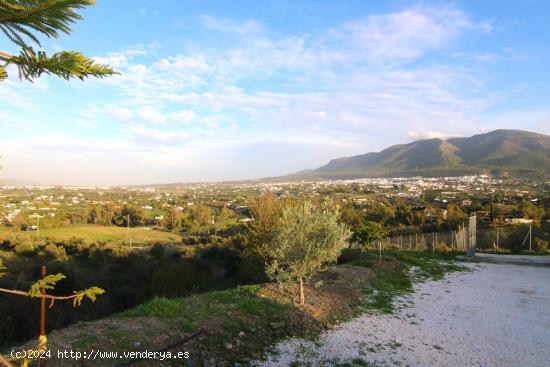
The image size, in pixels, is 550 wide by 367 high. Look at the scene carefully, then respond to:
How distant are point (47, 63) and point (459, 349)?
8846 mm

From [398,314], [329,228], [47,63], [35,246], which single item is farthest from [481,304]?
[35,246]

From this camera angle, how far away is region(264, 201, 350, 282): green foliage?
927 centimetres

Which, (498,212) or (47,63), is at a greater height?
(47,63)

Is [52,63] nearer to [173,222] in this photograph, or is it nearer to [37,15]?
[37,15]

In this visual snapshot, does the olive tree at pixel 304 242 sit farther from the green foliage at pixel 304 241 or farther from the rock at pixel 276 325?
the rock at pixel 276 325

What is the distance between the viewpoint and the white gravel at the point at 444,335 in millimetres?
7023

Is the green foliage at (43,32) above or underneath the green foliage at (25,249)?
above

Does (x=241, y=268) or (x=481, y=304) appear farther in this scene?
(x=241, y=268)

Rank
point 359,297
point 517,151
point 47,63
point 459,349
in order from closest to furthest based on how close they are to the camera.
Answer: point 47,63 < point 459,349 < point 359,297 < point 517,151

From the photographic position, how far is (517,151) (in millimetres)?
149250

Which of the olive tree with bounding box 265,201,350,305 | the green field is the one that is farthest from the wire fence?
the green field

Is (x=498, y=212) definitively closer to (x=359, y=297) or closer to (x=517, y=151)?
(x=359, y=297)

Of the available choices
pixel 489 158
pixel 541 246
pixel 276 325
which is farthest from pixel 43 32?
pixel 489 158

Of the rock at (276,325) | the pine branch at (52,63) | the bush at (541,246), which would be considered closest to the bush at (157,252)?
the rock at (276,325)
